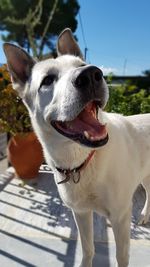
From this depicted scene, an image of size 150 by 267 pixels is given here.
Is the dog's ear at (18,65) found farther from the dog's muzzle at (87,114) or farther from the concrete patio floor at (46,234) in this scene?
the concrete patio floor at (46,234)

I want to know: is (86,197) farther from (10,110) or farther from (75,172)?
(10,110)

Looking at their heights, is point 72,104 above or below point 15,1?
below

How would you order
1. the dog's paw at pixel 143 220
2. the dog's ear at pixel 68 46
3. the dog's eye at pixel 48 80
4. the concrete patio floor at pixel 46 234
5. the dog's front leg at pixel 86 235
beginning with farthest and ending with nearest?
the dog's paw at pixel 143 220
the concrete patio floor at pixel 46 234
the dog's front leg at pixel 86 235
the dog's ear at pixel 68 46
the dog's eye at pixel 48 80

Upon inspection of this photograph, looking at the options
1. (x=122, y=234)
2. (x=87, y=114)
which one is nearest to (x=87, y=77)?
(x=87, y=114)

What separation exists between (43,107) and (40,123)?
15 centimetres

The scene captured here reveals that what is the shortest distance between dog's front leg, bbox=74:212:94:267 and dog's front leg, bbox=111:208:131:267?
0.35 metres

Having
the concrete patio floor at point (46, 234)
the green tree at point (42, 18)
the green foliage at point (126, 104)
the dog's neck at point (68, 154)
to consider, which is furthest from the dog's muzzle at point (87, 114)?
the green tree at point (42, 18)

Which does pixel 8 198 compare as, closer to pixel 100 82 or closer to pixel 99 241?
pixel 99 241

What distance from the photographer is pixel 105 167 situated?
240 centimetres

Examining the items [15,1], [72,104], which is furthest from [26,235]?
[15,1]

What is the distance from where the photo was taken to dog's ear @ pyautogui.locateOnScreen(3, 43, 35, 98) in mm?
2473

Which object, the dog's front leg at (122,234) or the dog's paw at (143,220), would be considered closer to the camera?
the dog's front leg at (122,234)

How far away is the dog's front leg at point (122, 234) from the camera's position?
2422 mm

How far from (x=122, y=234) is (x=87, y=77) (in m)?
1.19
